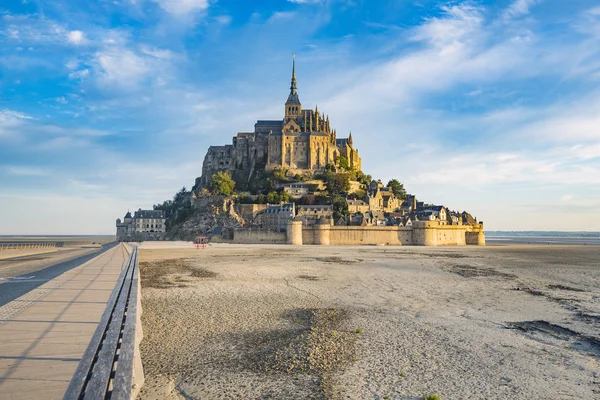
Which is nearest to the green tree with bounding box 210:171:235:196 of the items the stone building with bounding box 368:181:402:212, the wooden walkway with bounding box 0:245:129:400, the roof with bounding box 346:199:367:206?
the roof with bounding box 346:199:367:206

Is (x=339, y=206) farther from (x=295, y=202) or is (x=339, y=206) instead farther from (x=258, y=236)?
(x=258, y=236)

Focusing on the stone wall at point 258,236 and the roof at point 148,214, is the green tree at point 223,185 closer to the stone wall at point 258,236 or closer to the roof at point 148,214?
the stone wall at point 258,236

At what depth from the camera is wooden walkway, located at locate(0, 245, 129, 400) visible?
4.82 m

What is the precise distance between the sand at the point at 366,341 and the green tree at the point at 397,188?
61856 millimetres

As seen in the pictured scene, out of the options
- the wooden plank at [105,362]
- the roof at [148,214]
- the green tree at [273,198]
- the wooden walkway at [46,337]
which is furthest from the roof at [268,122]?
the wooden plank at [105,362]

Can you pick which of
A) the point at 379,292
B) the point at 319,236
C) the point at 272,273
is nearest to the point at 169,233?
the point at 319,236

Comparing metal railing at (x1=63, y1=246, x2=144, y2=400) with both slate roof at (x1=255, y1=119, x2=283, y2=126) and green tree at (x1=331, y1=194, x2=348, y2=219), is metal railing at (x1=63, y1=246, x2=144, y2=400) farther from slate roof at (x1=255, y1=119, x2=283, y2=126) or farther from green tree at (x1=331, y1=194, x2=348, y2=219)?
slate roof at (x1=255, y1=119, x2=283, y2=126)

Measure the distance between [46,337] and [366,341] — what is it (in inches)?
254

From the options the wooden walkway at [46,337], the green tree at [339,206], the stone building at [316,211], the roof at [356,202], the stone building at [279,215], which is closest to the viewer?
the wooden walkway at [46,337]

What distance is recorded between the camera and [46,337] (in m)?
6.79

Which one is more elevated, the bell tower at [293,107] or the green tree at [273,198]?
the bell tower at [293,107]

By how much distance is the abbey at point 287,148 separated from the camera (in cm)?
7738

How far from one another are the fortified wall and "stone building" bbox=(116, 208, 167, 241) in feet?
84.9

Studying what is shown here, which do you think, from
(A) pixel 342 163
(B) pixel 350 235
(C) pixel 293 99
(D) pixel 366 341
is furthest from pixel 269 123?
(D) pixel 366 341
